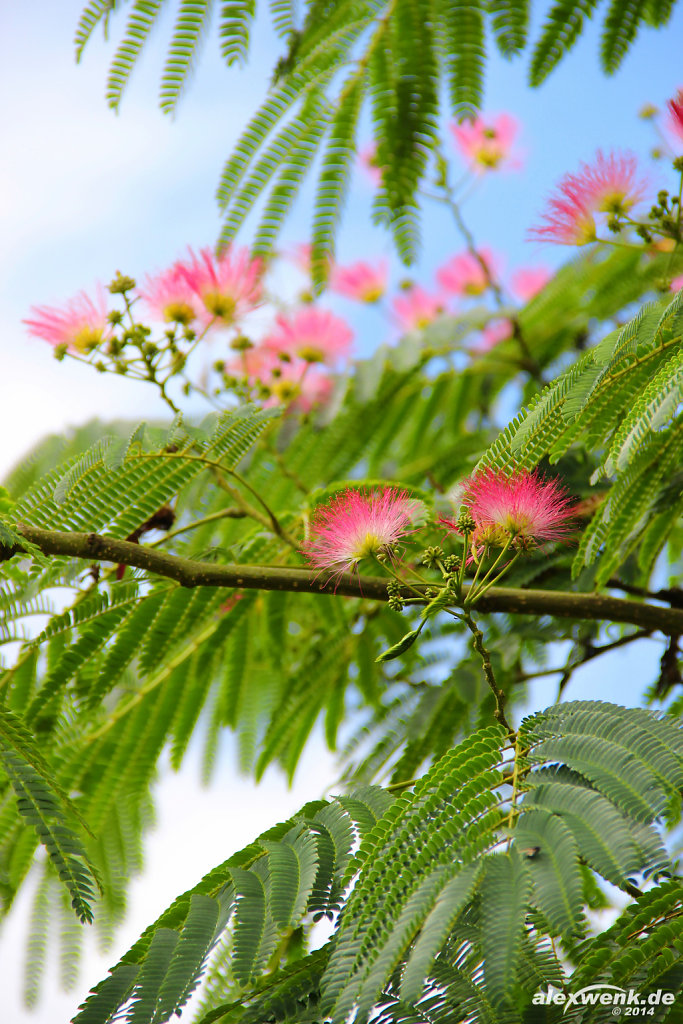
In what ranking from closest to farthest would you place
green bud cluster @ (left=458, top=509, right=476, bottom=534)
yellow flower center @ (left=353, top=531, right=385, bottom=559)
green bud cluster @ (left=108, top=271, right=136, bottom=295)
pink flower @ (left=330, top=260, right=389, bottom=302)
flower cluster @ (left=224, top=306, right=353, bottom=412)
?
green bud cluster @ (left=458, top=509, right=476, bottom=534)
yellow flower center @ (left=353, top=531, right=385, bottom=559)
green bud cluster @ (left=108, top=271, right=136, bottom=295)
flower cluster @ (left=224, top=306, right=353, bottom=412)
pink flower @ (left=330, top=260, right=389, bottom=302)

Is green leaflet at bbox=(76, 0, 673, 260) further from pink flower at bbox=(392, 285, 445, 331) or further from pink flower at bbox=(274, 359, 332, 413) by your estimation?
pink flower at bbox=(392, 285, 445, 331)

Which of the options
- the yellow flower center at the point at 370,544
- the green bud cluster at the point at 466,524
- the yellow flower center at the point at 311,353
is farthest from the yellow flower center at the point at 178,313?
the green bud cluster at the point at 466,524

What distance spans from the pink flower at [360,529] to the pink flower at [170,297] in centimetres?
95

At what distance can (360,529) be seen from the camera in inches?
62.3

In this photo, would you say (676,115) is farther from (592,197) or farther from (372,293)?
(372,293)

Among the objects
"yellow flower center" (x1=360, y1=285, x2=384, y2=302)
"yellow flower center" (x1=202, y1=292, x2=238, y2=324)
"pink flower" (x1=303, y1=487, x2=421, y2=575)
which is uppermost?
"yellow flower center" (x1=360, y1=285, x2=384, y2=302)

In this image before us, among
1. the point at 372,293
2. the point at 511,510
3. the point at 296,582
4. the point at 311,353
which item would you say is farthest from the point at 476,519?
the point at 372,293

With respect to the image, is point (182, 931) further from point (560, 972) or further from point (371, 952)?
point (560, 972)

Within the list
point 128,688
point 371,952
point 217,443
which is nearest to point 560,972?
point 371,952

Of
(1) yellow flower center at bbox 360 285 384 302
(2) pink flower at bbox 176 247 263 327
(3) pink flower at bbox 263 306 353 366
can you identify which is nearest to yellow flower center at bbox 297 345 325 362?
(3) pink flower at bbox 263 306 353 366

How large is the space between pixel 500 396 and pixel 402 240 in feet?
4.15

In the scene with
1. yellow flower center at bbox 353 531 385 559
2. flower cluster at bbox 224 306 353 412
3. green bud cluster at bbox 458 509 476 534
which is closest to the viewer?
green bud cluster at bbox 458 509 476 534

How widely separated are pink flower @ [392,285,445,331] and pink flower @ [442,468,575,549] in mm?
2853

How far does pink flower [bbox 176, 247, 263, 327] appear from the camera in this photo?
2.42 m
